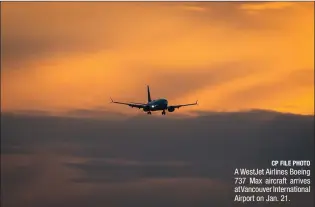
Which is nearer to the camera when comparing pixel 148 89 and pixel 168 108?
pixel 168 108

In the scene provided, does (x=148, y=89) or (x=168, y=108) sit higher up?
(x=148, y=89)

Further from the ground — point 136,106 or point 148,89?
point 148,89

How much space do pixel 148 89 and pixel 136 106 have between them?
59900 millimetres

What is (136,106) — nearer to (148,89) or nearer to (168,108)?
(168,108)

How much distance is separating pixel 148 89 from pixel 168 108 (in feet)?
196

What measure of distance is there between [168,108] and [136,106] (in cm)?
1216

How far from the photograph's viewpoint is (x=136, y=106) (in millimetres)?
111250

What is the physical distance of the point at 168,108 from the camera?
368 feet

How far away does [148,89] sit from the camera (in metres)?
170

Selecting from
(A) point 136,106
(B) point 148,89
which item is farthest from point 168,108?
(B) point 148,89

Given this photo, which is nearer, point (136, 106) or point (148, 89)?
point (136, 106)
